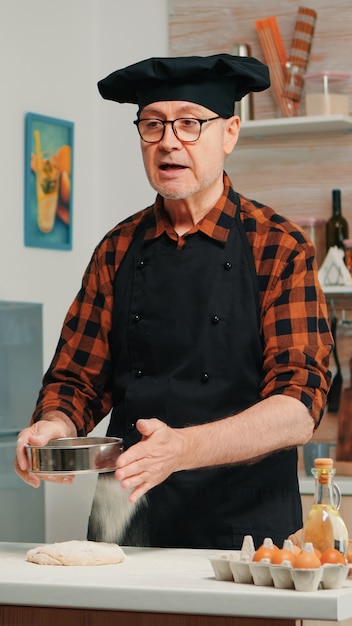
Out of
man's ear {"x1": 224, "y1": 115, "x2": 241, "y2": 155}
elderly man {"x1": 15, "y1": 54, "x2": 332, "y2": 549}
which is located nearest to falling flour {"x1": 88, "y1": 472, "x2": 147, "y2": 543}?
elderly man {"x1": 15, "y1": 54, "x2": 332, "y2": 549}

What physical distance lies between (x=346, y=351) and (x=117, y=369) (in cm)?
177

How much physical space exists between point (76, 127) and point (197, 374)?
2.11 metres

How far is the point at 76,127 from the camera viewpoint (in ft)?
13.4

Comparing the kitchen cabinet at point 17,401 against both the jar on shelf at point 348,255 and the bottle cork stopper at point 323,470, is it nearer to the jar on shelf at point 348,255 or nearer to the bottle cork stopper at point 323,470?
the jar on shelf at point 348,255

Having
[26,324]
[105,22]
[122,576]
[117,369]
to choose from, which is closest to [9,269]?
[26,324]

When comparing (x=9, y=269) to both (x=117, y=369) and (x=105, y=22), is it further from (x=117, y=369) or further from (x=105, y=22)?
(x=117, y=369)

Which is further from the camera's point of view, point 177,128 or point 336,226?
point 336,226

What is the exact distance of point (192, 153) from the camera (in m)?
2.12

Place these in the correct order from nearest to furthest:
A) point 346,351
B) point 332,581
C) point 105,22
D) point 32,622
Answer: point 332,581 → point 32,622 → point 346,351 → point 105,22

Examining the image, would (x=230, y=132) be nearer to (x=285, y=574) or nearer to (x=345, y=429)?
(x=285, y=574)

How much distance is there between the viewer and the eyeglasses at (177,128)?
213 cm

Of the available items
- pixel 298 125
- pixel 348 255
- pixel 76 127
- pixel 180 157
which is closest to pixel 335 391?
pixel 348 255

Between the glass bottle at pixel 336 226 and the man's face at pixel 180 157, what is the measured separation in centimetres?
175

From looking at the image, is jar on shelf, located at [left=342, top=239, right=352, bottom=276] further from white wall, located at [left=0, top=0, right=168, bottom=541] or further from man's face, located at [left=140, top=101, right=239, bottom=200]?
man's face, located at [left=140, top=101, right=239, bottom=200]
